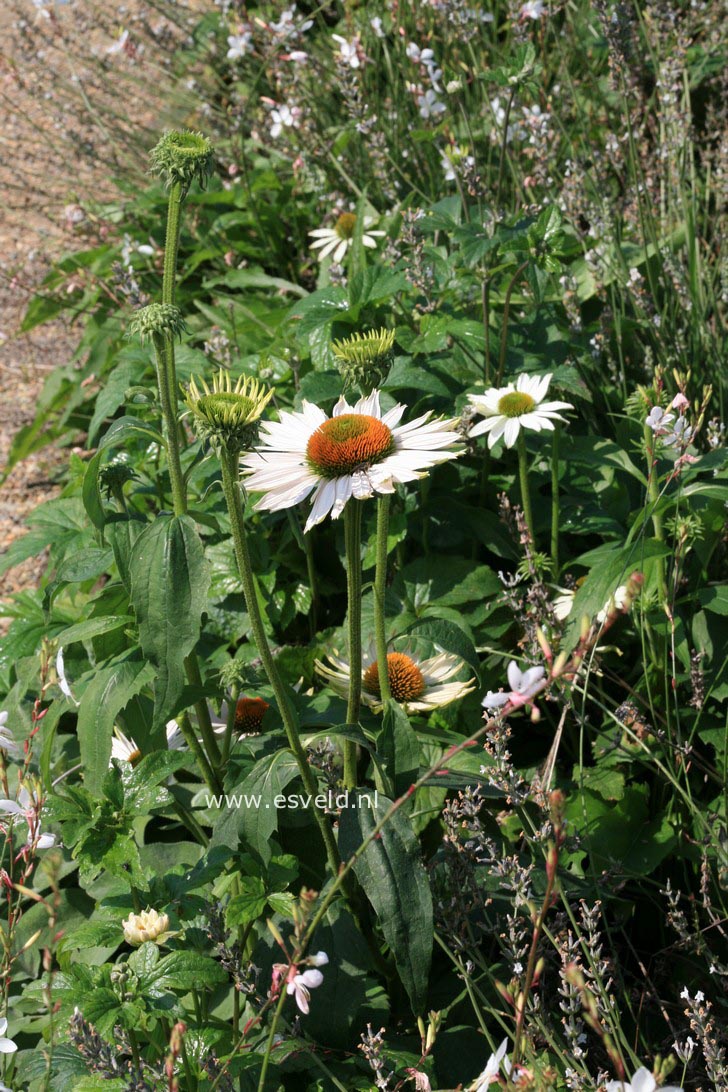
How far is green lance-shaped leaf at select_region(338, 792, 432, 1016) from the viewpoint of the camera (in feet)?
4.56

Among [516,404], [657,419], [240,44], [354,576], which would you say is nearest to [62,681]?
[354,576]

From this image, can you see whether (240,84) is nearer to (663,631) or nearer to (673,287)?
(673,287)

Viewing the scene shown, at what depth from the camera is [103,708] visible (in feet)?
5.35

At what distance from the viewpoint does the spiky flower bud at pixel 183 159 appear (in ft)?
5.05

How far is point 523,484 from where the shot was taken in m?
2.08

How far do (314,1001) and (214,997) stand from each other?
0.30 metres

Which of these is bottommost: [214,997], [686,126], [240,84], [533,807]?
[214,997]

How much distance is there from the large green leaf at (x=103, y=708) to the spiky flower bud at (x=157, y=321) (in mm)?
525

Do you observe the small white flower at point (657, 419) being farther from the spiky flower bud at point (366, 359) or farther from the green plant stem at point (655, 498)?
the spiky flower bud at point (366, 359)

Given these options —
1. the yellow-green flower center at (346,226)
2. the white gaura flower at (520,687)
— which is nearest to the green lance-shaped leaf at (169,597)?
the white gaura flower at (520,687)

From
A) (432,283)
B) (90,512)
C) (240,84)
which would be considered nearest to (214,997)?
(90,512)

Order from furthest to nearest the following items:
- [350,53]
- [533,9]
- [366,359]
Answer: [350,53] → [533,9] → [366,359]

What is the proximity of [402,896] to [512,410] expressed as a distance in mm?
1037

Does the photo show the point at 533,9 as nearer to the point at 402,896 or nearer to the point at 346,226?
the point at 346,226
